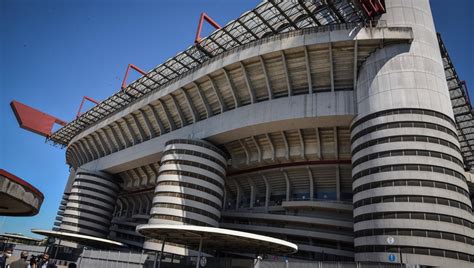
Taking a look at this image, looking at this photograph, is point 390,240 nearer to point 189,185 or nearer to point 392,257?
point 392,257

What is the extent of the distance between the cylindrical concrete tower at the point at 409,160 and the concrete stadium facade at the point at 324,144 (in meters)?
0.11

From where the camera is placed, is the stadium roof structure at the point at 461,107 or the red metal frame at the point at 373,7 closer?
the red metal frame at the point at 373,7

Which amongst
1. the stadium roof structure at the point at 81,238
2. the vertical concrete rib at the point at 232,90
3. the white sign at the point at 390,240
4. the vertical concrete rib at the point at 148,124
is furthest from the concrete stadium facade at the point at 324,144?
the stadium roof structure at the point at 81,238

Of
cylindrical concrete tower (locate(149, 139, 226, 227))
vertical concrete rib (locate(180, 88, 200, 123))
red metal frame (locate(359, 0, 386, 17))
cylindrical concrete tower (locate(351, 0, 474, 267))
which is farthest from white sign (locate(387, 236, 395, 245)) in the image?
vertical concrete rib (locate(180, 88, 200, 123))

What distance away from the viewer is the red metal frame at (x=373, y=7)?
38.2 m

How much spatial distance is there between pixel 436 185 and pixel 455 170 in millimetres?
3228

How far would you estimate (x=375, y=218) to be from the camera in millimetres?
30938

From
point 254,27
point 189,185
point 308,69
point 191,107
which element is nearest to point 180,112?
point 191,107

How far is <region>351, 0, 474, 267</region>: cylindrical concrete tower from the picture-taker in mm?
28828

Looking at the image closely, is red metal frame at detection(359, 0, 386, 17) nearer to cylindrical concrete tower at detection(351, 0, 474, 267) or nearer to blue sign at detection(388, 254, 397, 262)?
cylindrical concrete tower at detection(351, 0, 474, 267)

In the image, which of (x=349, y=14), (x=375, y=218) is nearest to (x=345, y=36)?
(x=349, y=14)

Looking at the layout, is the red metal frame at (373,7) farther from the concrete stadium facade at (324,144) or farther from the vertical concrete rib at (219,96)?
the vertical concrete rib at (219,96)

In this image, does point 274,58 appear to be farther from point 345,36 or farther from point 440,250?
point 440,250

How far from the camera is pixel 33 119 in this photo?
89938 millimetres
